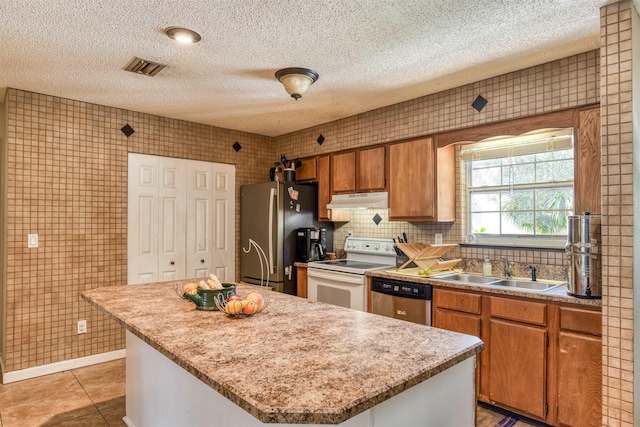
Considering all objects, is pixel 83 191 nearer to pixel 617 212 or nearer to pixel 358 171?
pixel 358 171

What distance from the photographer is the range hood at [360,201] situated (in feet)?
12.0

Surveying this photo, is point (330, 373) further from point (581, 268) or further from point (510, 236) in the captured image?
point (510, 236)

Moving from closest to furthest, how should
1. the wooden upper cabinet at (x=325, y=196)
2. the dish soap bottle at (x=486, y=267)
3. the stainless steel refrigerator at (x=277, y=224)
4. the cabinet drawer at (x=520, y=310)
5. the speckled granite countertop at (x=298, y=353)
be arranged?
the speckled granite countertop at (x=298, y=353)
the cabinet drawer at (x=520, y=310)
the dish soap bottle at (x=486, y=267)
the stainless steel refrigerator at (x=277, y=224)
the wooden upper cabinet at (x=325, y=196)

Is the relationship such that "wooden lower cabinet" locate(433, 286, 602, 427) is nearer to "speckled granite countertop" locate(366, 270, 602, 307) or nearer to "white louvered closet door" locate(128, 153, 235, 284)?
"speckled granite countertop" locate(366, 270, 602, 307)

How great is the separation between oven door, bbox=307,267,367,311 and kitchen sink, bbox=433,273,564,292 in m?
0.70

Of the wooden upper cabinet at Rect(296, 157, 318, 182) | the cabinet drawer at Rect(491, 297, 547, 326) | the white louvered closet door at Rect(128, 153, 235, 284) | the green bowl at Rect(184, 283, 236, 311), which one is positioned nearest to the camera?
the green bowl at Rect(184, 283, 236, 311)

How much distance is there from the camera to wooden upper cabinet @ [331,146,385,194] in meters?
3.74

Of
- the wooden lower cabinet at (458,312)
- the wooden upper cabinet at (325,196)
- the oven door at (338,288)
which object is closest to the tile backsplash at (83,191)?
the wooden upper cabinet at (325,196)

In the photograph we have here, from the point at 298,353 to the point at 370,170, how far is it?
2.73m

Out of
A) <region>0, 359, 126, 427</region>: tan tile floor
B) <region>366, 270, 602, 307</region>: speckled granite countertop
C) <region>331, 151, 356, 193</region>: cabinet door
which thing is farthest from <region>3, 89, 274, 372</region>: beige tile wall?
<region>366, 270, 602, 307</region>: speckled granite countertop

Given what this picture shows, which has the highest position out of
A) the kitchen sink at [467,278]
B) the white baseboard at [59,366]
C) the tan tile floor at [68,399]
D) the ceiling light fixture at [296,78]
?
the ceiling light fixture at [296,78]

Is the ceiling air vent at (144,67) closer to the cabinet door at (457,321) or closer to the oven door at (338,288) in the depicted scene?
the oven door at (338,288)

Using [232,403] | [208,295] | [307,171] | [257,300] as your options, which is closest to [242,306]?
[257,300]

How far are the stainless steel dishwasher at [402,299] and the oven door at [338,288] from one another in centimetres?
13
